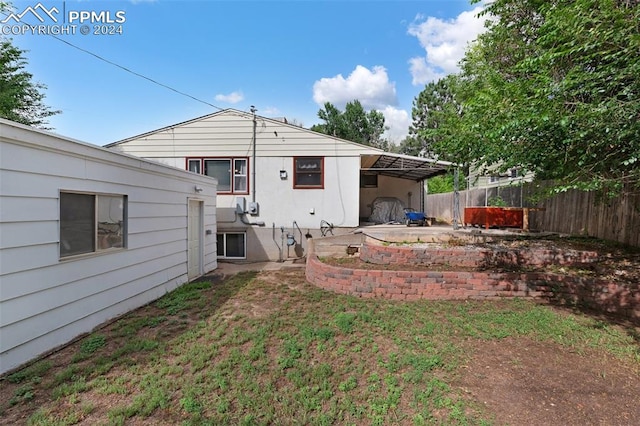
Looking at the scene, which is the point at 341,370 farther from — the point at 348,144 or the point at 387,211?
the point at 387,211

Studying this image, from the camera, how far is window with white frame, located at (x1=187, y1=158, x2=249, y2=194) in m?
10.2

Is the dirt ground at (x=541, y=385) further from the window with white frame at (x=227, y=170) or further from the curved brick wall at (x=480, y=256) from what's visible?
the window with white frame at (x=227, y=170)

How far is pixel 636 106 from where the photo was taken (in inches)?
127

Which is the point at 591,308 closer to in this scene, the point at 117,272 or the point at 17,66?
the point at 117,272

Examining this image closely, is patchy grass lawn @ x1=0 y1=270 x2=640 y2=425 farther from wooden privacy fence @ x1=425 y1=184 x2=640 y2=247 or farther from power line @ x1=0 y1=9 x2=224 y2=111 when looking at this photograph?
power line @ x1=0 y1=9 x2=224 y2=111

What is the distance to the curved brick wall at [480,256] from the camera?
5.59 metres

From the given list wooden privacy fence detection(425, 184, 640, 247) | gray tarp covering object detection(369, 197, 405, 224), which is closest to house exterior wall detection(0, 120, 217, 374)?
gray tarp covering object detection(369, 197, 405, 224)

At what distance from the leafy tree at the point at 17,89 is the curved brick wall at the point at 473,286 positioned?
15054 millimetres

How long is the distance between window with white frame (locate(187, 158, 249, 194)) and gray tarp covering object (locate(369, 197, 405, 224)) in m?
5.42

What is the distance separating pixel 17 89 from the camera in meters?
12.2

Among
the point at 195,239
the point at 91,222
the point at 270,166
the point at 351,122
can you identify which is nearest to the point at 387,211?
the point at 270,166

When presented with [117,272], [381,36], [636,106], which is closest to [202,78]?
[381,36]

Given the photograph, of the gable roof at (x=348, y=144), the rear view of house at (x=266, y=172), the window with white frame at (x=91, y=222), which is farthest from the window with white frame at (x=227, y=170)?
the window with white frame at (x=91, y=222)

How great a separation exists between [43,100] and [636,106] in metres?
21.0
